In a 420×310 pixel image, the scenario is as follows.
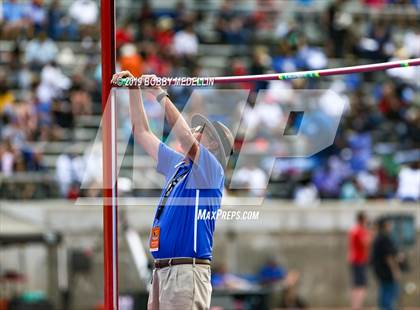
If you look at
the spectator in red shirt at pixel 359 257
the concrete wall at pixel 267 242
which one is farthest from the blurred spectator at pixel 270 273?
the spectator in red shirt at pixel 359 257

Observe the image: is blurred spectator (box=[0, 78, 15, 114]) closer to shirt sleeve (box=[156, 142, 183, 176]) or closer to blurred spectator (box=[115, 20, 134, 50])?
blurred spectator (box=[115, 20, 134, 50])

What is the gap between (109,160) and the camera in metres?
6.41

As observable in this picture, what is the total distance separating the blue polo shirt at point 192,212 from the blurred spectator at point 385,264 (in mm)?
9642

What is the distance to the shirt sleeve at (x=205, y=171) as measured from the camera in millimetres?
6258

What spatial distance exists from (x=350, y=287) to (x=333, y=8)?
6.11 meters

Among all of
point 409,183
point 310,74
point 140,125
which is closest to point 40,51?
point 409,183

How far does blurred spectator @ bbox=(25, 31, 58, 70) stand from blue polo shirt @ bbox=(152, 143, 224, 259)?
12869 mm

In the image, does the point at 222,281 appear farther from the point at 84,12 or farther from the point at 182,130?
the point at 182,130

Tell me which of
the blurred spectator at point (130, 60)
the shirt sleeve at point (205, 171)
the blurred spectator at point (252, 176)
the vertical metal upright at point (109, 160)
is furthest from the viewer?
the blurred spectator at point (130, 60)

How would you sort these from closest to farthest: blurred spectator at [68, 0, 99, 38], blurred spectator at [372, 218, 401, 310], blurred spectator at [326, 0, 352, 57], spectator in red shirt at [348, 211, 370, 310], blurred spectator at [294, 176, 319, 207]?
blurred spectator at [372, 218, 401, 310]
spectator in red shirt at [348, 211, 370, 310]
blurred spectator at [294, 176, 319, 207]
blurred spectator at [68, 0, 99, 38]
blurred spectator at [326, 0, 352, 57]

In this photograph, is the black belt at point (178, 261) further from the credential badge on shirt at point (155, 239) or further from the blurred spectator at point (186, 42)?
the blurred spectator at point (186, 42)

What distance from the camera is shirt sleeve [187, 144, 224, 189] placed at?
20.5 ft

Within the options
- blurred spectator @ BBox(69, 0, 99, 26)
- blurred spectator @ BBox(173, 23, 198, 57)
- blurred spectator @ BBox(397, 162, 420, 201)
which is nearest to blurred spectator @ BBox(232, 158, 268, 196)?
blurred spectator @ BBox(397, 162, 420, 201)

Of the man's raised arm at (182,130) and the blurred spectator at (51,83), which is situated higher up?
the man's raised arm at (182,130)
